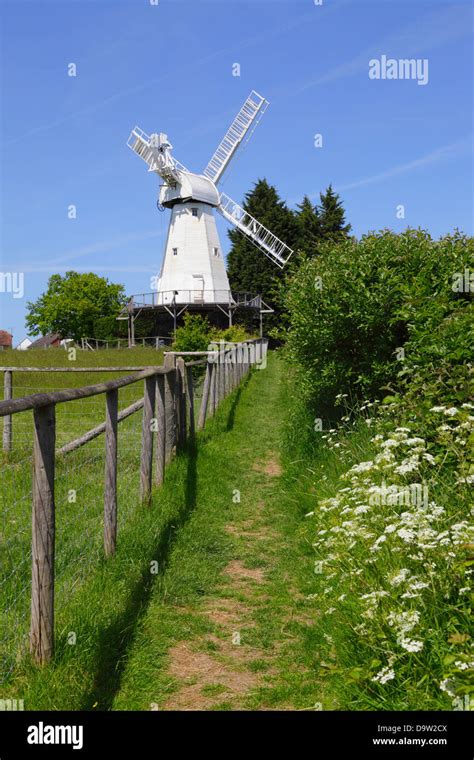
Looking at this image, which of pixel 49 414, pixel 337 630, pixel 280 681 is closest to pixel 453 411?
pixel 337 630

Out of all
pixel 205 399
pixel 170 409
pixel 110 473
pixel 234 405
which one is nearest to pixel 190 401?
pixel 205 399

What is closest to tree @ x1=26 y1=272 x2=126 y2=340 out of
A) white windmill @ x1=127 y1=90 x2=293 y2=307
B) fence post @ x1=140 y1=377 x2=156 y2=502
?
white windmill @ x1=127 y1=90 x2=293 y2=307

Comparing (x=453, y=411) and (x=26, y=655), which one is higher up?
(x=453, y=411)

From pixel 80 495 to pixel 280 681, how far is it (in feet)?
12.1

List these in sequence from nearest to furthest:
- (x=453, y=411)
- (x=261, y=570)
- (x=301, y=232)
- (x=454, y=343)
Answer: (x=453, y=411), (x=261, y=570), (x=454, y=343), (x=301, y=232)

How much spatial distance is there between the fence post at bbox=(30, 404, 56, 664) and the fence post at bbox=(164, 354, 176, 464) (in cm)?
442

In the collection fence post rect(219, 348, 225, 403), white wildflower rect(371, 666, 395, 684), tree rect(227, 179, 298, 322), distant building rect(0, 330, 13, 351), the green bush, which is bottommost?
white wildflower rect(371, 666, 395, 684)

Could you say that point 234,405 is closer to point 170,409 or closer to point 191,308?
point 170,409

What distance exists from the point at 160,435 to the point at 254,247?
47.7m

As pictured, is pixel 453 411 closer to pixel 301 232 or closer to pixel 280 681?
pixel 280 681

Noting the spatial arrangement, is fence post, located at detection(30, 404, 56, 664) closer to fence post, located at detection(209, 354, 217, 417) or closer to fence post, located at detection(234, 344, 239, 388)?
fence post, located at detection(209, 354, 217, 417)

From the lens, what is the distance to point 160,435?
24.7ft

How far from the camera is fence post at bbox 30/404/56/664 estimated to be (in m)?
3.55

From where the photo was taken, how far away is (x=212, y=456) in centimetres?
924
